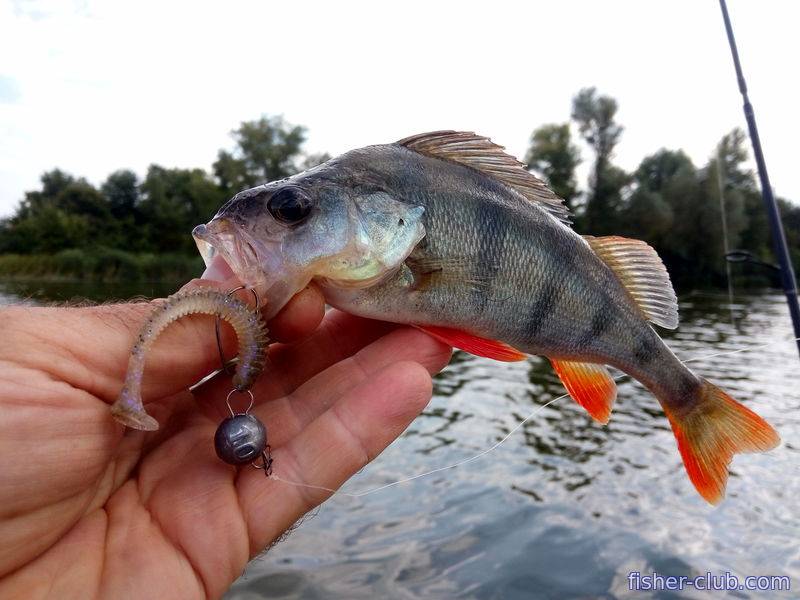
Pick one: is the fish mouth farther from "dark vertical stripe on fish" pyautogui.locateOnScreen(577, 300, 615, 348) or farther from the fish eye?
"dark vertical stripe on fish" pyautogui.locateOnScreen(577, 300, 615, 348)

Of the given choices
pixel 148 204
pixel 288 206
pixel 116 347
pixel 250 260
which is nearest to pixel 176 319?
pixel 116 347

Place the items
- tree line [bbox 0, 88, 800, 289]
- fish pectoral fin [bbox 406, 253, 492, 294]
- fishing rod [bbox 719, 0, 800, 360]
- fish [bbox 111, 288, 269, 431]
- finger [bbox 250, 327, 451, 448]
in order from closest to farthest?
fish [bbox 111, 288, 269, 431]
fish pectoral fin [bbox 406, 253, 492, 294]
finger [bbox 250, 327, 451, 448]
fishing rod [bbox 719, 0, 800, 360]
tree line [bbox 0, 88, 800, 289]

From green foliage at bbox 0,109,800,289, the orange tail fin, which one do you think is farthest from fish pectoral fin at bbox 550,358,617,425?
green foliage at bbox 0,109,800,289

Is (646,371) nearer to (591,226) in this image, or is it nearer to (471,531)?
(471,531)

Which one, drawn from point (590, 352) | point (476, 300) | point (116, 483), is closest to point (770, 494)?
point (590, 352)

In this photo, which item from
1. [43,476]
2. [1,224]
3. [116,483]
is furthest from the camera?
[1,224]

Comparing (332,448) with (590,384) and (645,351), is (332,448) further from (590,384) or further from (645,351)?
(645,351)

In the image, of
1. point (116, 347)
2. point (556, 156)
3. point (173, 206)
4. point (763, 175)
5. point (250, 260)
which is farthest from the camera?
point (173, 206)
